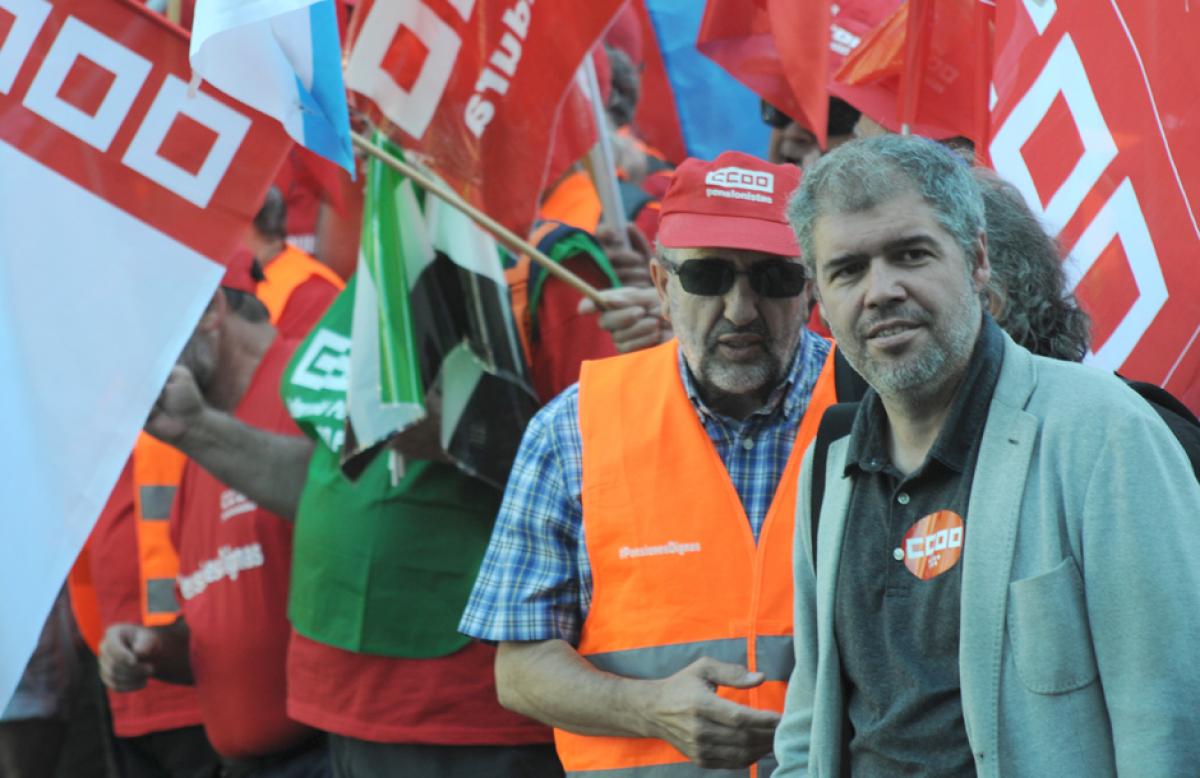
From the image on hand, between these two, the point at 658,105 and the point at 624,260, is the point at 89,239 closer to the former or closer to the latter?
the point at 624,260

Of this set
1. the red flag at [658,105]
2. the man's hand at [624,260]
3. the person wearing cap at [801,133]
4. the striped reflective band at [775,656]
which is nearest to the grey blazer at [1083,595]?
the striped reflective band at [775,656]

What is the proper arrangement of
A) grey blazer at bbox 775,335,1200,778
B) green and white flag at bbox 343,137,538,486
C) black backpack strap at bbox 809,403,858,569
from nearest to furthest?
grey blazer at bbox 775,335,1200,778, black backpack strap at bbox 809,403,858,569, green and white flag at bbox 343,137,538,486

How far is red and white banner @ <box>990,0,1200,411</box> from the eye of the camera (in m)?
3.59

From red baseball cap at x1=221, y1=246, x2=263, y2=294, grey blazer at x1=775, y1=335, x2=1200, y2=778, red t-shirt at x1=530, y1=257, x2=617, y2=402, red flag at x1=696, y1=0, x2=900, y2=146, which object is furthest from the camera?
red baseball cap at x1=221, y1=246, x2=263, y2=294

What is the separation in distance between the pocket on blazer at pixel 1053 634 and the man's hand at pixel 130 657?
135 inches

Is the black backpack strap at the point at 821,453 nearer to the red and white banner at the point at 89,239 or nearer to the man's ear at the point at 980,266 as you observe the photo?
the man's ear at the point at 980,266

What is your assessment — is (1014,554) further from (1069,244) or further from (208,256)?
(208,256)

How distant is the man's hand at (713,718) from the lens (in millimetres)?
3109

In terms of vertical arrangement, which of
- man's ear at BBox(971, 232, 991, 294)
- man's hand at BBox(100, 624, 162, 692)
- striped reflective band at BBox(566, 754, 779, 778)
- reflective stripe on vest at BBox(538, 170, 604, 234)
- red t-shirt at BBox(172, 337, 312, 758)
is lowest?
man's hand at BBox(100, 624, 162, 692)

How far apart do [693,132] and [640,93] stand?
76cm

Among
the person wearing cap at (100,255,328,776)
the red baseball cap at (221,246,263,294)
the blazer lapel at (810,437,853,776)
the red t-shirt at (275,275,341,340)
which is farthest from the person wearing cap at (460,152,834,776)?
the red t-shirt at (275,275,341,340)

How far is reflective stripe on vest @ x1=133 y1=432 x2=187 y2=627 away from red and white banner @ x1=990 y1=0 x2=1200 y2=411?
114 inches

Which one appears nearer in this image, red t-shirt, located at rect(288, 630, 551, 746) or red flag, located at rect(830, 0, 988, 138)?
red flag, located at rect(830, 0, 988, 138)

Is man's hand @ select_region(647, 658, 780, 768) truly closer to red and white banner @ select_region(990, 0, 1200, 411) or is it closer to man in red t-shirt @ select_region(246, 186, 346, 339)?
red and white banner @ select_region(990, 0, 1200, 411)
